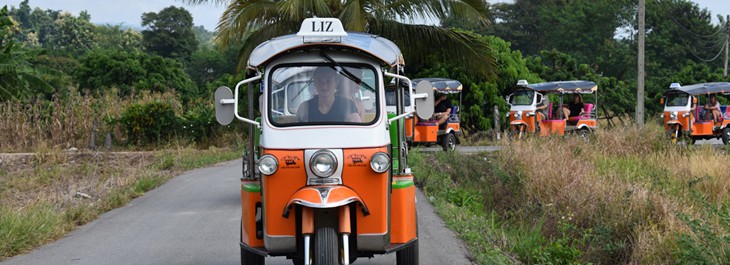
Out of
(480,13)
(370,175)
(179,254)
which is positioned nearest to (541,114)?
(480,13)

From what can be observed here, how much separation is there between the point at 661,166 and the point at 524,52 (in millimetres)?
51955

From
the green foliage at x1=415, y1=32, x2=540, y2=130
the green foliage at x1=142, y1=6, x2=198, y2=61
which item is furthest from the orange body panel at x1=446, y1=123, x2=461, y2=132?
the green foliage at x1=142, y1=6, x2=198, y2=61

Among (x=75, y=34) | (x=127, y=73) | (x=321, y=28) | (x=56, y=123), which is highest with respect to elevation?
(x=75, y=34)

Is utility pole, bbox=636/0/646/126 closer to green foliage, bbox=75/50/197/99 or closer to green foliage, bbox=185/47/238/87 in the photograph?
green foliage, bbox=75/50/197/99

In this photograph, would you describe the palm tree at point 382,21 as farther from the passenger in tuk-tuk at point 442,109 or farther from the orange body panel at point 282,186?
the orange body panel at point 282,186

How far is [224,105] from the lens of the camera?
790 centimetres

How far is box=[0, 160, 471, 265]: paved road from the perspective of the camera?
32.1 feet

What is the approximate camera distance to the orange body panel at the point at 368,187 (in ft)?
24.0

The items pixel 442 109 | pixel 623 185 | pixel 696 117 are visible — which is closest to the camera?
pixel 623 185

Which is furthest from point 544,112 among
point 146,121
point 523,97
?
point 146,121

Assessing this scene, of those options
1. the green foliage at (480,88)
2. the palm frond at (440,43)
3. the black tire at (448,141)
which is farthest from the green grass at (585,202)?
the green foliage at (480,88)

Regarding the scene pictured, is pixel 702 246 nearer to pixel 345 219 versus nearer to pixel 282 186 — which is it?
pixel 345 219

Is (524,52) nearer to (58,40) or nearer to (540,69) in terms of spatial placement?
(540,69)

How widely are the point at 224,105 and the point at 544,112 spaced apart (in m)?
22.8
